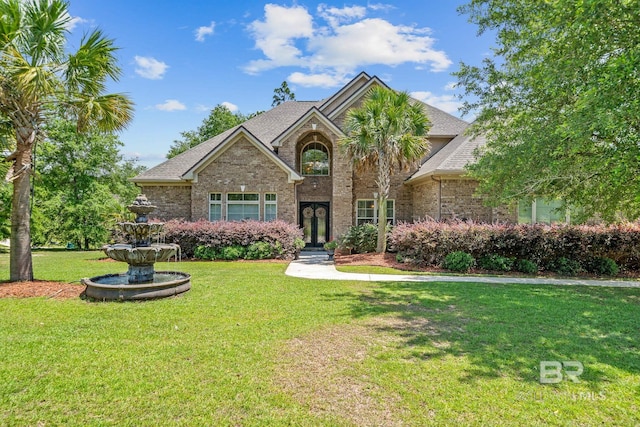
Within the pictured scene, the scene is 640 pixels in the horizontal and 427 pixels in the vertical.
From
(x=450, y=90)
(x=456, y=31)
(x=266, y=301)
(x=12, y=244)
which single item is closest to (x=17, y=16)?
(x=12, y=244)

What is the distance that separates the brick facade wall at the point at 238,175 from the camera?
17.5 m

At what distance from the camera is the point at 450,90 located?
12148mm

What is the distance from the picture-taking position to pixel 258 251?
1512 centimetres

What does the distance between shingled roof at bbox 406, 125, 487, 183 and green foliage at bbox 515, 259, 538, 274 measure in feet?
13.4

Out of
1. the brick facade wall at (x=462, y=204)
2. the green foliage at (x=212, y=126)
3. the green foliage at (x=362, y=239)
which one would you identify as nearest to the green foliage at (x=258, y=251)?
the green foliage at (x=362, y=239)

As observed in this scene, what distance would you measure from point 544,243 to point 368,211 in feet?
31.3

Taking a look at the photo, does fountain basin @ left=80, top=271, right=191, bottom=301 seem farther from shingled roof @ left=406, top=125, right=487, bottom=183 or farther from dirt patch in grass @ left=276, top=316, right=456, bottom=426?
shingled roof @ left=406, top=125, right=487, bottom=183

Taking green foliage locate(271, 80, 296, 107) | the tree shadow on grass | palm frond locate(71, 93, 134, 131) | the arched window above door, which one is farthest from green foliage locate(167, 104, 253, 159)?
the tree shadow on grass

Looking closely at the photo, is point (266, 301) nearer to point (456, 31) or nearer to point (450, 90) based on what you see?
point (450, 90)

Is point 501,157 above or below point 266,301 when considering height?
above

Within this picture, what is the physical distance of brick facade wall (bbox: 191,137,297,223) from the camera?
689 inches

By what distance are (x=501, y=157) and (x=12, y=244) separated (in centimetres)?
1307

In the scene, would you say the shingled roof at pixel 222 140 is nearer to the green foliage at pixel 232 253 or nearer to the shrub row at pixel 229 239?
the shrub row at pixel 229 239

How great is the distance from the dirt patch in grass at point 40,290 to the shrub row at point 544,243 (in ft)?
34.5
